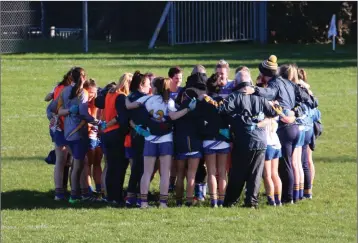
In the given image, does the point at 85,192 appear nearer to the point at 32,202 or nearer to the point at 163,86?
the point at 32,202

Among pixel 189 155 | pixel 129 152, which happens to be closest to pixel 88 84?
pixel 129 152

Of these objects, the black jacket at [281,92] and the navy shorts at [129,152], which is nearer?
the black jacket at [281,92]

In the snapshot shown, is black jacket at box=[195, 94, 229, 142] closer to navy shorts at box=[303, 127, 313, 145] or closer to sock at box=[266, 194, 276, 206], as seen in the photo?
sock at box=[266, 194, 276, 206]

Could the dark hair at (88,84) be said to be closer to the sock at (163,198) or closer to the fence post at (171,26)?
the sock at (163,198)

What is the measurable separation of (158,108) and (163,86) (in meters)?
0.28

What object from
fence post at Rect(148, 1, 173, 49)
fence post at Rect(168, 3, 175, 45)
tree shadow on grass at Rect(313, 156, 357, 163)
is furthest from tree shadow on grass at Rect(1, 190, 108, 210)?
fence post at Rect(168, 3, 175, 45)

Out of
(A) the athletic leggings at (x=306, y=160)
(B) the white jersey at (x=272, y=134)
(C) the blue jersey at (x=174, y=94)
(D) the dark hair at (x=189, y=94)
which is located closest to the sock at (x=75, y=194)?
(C) the blue jersey at (x=174, y=94)

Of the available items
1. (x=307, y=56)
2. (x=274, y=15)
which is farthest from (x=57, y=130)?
(x=274, y=15)

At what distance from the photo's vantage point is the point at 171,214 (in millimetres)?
12117

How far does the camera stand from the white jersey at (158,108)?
12.4 meters

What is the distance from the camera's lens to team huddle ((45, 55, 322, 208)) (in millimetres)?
12414

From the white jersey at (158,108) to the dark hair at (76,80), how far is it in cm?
95

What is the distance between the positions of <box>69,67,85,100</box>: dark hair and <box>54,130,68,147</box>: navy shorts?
51 centimetres

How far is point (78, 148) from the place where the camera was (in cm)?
1311
